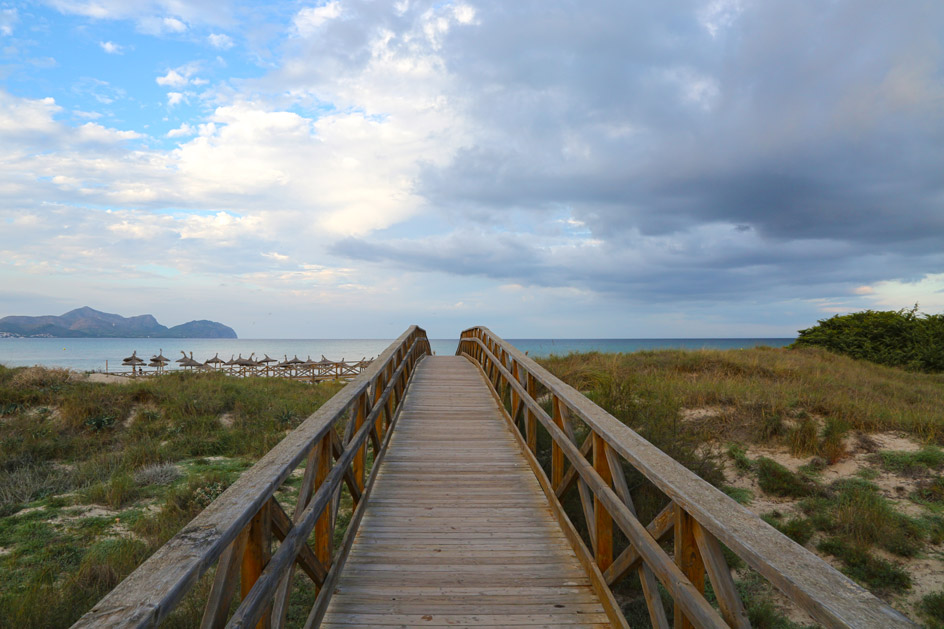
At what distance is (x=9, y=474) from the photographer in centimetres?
727

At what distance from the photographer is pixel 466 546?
374cm

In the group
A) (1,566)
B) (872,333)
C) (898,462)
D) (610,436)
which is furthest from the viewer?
(872,333)

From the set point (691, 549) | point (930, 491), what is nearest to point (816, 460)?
point (930, 491)

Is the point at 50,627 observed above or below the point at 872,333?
below

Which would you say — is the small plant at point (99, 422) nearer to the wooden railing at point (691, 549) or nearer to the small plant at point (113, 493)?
the small plant at point (113, 493)

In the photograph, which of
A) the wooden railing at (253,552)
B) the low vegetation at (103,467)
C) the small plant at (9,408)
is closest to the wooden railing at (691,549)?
the wooden railing at (253,552)

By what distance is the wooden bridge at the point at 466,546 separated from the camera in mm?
1572

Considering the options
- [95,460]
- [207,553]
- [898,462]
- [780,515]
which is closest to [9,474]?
[95,460]

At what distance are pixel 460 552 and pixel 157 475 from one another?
5.95 metres

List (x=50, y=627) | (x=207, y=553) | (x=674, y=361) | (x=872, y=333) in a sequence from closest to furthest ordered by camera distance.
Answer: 1. (x=207, y=553)
2. (x=50, y=627)
3. (x=674, y=361)
4. (x=872, y=333)

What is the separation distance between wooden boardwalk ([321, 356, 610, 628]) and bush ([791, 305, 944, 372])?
1916 centimetres

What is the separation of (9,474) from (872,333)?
26.1 m

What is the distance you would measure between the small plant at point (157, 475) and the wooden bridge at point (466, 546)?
3.22 metres

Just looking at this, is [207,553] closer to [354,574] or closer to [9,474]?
[354,574]
